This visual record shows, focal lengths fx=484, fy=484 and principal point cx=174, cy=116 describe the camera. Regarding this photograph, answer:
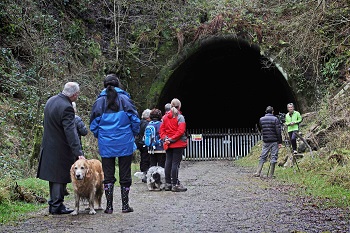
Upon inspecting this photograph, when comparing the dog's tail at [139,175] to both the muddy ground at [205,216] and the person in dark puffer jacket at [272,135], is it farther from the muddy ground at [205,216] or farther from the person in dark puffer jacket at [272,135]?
the person in dark puffer jacket at [272,135]

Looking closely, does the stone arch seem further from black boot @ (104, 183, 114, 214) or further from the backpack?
black boot @ (104, 183, 114, 214)

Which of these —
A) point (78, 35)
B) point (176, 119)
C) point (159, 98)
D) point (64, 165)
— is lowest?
point (64, 165)

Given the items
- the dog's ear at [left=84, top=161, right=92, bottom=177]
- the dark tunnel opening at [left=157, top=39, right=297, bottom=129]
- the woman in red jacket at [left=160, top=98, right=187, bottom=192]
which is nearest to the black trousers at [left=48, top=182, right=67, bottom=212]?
the dog's ear at [left=84, top=161, right=92, bottom=177]

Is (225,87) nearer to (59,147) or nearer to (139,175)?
(139,175)

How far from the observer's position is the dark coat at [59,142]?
6.65m

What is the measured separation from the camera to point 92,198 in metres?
6.67

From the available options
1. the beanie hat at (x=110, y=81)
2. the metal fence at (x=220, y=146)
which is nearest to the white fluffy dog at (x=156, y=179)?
the beanie hat at (x=110, y=81)

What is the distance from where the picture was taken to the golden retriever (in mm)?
6359

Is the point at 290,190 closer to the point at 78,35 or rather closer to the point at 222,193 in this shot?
the point at 222,193

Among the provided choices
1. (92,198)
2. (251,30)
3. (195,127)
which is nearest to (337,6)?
(92,198)

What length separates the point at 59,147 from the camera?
22.1 ft

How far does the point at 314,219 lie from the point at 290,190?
131 inches

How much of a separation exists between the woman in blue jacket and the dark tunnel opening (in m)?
17.6

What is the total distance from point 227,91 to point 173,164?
74.7 feet
